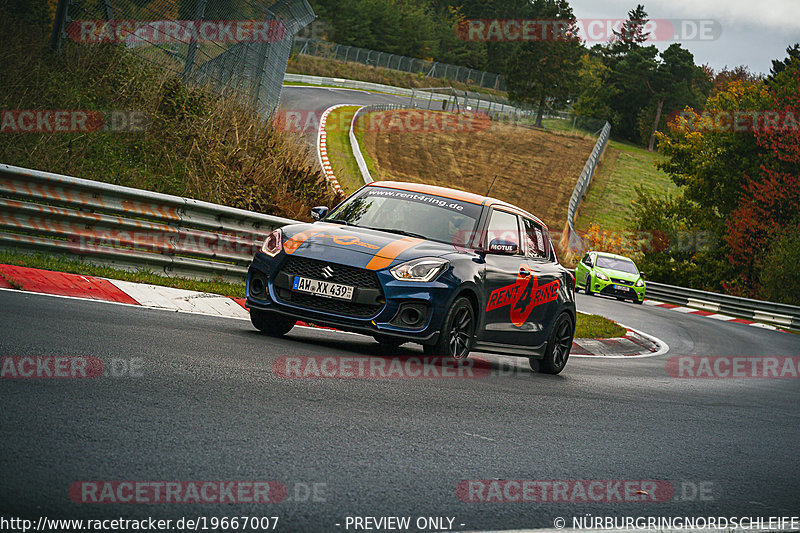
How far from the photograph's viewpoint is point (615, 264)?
31547mm

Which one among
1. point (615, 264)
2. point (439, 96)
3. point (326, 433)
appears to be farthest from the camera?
point (439, 96)

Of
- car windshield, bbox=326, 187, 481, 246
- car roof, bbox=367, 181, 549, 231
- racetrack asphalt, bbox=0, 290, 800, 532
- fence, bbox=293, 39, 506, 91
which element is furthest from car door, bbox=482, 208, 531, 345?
fence, bbox=293, 39, 506, 91

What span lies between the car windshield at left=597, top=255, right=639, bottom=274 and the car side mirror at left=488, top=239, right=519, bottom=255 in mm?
22510

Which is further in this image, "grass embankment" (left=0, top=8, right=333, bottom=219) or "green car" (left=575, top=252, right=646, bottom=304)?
"green car" (left=575, top=252, right=646, bottom=304)

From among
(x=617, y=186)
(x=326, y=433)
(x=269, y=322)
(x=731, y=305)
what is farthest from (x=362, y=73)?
(x=326, y=433)

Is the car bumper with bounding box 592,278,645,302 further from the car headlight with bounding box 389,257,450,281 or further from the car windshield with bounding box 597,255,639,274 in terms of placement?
the car headlight with bounding box 389,257,450,281

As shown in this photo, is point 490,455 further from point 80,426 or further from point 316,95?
point 316,95

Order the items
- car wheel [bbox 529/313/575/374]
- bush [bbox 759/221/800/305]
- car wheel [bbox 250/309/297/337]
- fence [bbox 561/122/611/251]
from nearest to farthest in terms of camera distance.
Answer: car wheel [bbox 250/309/297/337]
car wheel [bbox 529/313/575/374]
bush [bbox 759/221/800/305]
fence [bbox 561/122/611/251]

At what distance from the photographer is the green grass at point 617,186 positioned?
182 feet

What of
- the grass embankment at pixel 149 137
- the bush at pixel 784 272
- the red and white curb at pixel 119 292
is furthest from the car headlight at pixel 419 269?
the bush at pixel 784 272

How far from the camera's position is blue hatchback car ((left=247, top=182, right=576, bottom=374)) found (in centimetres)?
823

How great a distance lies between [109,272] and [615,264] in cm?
2332

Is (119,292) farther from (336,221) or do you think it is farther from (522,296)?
(522,296)

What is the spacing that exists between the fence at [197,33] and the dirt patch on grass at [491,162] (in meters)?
21.0
